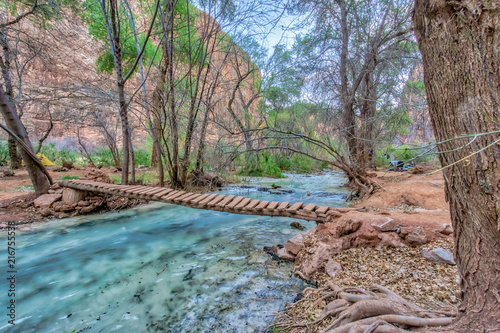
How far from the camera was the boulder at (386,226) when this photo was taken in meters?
2.29

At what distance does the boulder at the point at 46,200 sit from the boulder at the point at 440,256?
6.07m

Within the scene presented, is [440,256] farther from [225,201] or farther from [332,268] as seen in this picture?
[225,201]

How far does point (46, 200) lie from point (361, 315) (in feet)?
18.8

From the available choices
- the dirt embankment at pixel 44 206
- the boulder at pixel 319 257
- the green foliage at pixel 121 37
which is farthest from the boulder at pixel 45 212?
the boulder at pixel 319 257

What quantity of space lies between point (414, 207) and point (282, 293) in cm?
324

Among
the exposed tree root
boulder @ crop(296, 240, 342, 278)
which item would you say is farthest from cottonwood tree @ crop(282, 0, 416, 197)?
the exposed tree root

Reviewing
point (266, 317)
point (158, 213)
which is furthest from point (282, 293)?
point (158, 213)

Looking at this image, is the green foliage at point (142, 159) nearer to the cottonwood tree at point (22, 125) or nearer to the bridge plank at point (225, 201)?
the cottonwood tree at point (22, 125)

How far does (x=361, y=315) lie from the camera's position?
1.19 meters

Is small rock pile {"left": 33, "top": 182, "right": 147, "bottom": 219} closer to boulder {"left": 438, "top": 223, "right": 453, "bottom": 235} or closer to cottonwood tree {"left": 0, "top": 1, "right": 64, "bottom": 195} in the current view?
cottonwood tree {"left": 0, "top": 1, "right": 64, "bottom": 195}

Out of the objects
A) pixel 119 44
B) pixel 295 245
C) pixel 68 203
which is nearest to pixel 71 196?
pixel 68 203

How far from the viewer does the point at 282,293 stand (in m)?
1.98

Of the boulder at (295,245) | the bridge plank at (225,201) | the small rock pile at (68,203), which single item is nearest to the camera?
the boulder at (295,245)

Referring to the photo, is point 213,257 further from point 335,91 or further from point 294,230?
point 335,91
